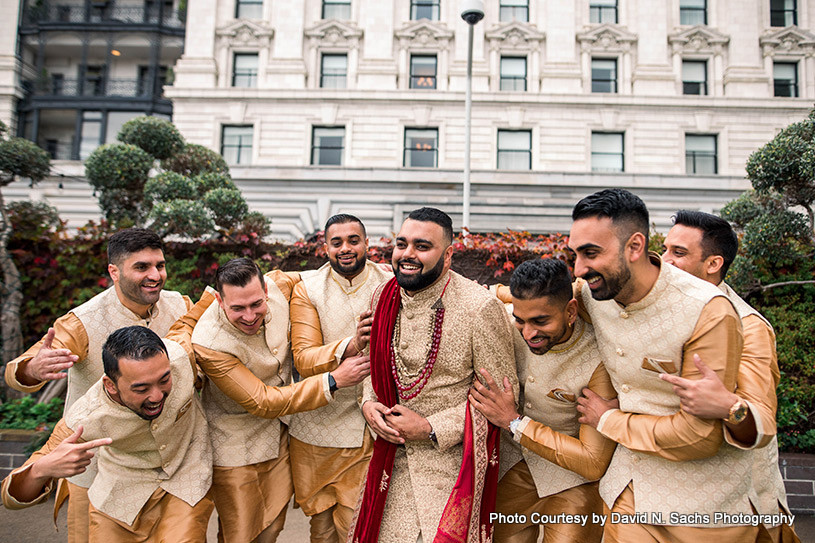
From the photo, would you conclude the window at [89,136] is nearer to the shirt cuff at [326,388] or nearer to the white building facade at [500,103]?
the white building facade at [500,103]

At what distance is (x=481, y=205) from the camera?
2086cm

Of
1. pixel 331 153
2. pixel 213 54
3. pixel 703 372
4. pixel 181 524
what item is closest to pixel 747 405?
pixel 703 372

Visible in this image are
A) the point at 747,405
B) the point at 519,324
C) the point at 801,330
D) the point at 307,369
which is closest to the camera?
the point at 747,405

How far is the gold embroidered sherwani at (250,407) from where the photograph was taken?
3773 mm

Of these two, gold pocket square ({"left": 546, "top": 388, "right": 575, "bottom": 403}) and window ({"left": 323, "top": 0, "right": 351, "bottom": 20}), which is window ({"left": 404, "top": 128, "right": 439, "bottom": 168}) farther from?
gold pocket square ({"left": 546, "top": 388, "right": 575, "bottom": 403})

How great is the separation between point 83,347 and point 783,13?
91.5 feet

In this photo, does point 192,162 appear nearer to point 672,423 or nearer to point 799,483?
point 672,423

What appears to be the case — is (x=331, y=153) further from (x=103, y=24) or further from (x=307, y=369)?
(x=307, y=369)

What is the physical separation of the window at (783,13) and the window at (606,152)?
8.32 meters

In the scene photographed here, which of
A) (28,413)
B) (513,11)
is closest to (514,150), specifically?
(513,11)

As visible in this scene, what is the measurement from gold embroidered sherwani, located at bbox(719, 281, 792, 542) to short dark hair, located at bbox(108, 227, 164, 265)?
4125 millimetres

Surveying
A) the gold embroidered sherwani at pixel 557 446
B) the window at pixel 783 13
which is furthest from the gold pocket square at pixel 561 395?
the window at pixel 783 13

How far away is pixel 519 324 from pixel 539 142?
19.1m

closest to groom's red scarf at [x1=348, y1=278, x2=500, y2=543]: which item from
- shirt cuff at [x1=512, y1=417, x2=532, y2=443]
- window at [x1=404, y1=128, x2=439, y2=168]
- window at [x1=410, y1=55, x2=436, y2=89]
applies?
shirt cuff at [x1=512, y1=417, x2=532, y2=443]
